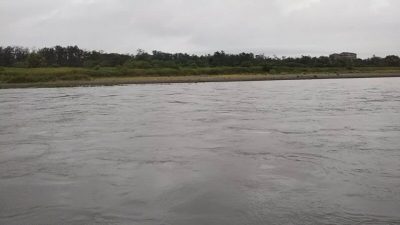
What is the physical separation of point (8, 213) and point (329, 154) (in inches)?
276

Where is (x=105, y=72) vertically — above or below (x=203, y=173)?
above

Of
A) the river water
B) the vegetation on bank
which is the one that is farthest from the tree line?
the river water

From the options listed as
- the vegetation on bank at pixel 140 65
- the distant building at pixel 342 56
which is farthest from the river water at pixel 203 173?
the distant building at pixel 342 56

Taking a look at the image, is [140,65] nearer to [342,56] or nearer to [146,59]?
[146,59]

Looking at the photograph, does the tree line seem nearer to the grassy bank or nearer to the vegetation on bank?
the vegetation on bank

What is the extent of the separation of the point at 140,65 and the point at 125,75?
1394 cm

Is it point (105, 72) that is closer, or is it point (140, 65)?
point (105, 72)

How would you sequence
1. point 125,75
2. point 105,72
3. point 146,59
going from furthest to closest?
point 146,59, point 125,75, point 105,72

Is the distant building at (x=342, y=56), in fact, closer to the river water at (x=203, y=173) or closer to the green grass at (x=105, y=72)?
the green grass at (x=105, y=72)

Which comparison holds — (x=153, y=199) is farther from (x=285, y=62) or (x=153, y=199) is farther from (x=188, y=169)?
(x=285, y=62)

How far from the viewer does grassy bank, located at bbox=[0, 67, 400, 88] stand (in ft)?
184

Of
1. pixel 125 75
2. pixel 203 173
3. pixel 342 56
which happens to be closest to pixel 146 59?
pixel 125 75

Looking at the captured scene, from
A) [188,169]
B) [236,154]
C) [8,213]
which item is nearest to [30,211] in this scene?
[8,213]

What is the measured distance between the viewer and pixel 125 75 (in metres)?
68.2
